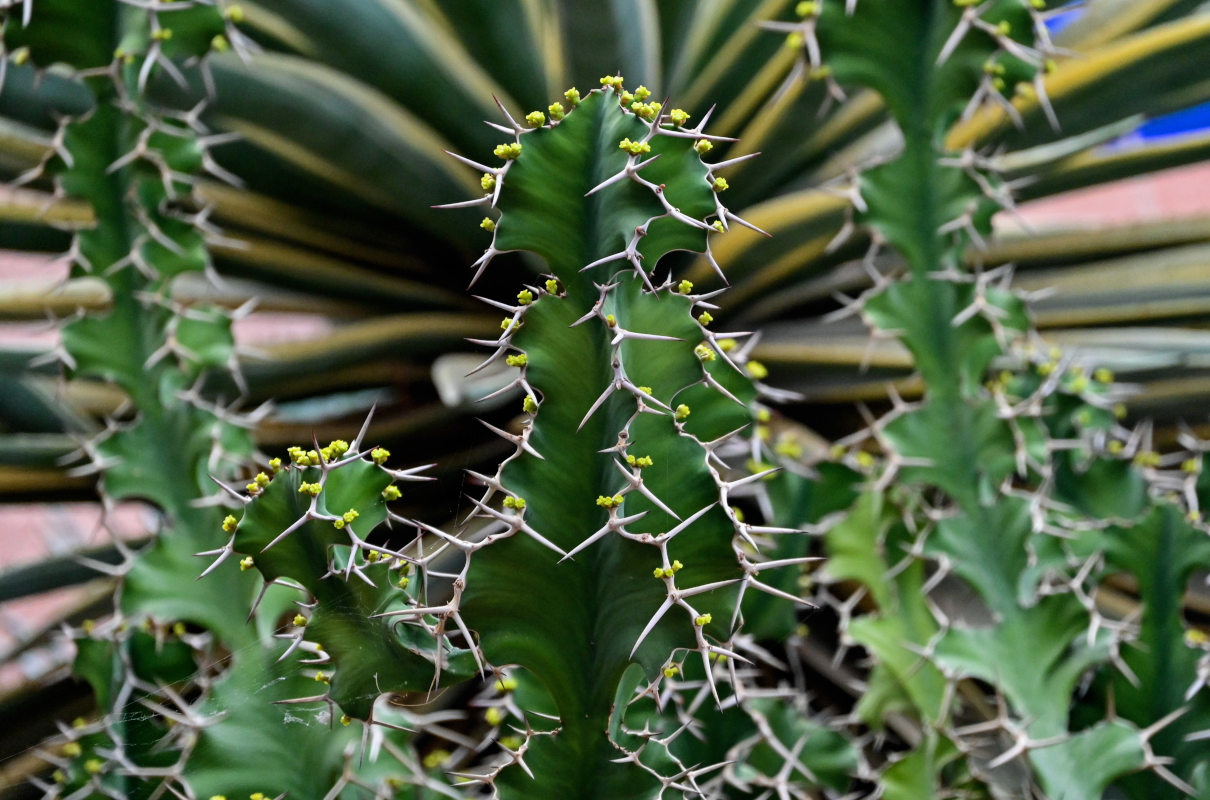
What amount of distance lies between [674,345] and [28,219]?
1.48 meters

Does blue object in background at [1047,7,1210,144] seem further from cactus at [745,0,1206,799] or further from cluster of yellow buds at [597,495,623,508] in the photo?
cluster of yellow buds at [597,495,623,508]

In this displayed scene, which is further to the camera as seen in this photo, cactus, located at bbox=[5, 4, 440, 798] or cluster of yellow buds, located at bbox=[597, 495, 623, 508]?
cactus, located at bbox=[5, 4, 440, 798]

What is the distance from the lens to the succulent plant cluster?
82 cm

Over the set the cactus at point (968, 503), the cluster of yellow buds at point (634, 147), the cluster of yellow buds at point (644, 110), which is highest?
the cluster of yellow buds at point (644, 110)

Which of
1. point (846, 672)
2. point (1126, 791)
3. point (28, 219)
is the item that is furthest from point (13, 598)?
point (1126, 791)

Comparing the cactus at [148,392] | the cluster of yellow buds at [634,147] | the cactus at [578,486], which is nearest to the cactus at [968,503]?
the cactus at [578,486]

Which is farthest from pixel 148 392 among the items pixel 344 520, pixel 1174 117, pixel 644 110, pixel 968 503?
pixel 1174 117

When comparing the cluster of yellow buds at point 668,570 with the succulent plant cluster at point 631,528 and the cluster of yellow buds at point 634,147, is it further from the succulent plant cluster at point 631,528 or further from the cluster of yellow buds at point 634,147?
the cluster of yellow buds at point 634,147

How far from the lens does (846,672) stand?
175 cm

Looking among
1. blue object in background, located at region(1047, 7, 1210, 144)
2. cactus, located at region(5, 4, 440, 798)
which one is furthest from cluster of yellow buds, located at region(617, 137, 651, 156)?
blue object in background, located at region(1047, 7, 1210, 144)

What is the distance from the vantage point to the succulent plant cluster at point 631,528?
2.69 ft

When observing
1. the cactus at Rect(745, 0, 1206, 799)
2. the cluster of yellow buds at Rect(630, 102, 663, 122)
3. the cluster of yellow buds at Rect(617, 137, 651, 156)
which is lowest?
the cactus at Rect(745, 0, 1206, 799)

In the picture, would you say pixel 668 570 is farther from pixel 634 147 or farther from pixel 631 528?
pixel 634 147

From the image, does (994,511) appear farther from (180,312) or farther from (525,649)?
(180,312)
